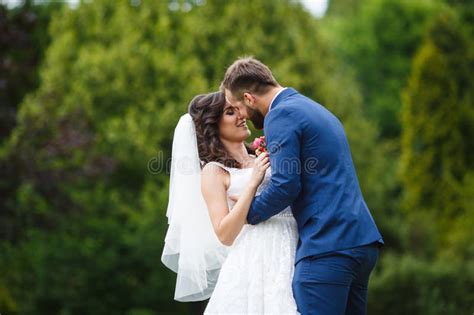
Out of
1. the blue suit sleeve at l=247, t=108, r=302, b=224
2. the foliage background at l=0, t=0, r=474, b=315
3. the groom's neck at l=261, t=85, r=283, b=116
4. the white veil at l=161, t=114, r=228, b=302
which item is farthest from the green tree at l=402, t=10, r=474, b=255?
the blue suit sleeve at l=247, t=108, r=302, b=224

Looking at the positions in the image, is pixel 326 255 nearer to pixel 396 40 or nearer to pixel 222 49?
pixel 222 49

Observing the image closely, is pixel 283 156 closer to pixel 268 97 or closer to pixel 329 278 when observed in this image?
pixel 268 97

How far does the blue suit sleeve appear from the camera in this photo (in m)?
4.10

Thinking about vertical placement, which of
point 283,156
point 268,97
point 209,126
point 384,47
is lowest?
point 283,156

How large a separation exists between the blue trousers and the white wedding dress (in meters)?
0.22

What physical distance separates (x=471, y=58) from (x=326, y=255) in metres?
15.3

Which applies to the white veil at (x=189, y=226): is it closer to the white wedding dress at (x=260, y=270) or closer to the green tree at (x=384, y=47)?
the white wedding dress at (x=260, y=270)

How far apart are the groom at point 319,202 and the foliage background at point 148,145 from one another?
8.73m

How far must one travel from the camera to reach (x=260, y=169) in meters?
4.48

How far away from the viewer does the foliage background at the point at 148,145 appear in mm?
A: 12914

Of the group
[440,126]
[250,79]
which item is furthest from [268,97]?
[440,126]

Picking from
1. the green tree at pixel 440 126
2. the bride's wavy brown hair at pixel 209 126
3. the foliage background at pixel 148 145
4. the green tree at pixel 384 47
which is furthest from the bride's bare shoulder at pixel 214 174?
the green tree at pixel 384 47

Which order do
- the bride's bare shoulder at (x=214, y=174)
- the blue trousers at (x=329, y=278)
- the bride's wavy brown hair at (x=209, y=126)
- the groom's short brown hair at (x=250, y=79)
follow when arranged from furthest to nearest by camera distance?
1. the bride's wavy brown hair at (x=209, y=126)
2. the bride's bare shoulder at (x=214, y=174)
3. the groom's short brown hair at (x=250, y=79)
4. the blue trousers at (x=329, y=278)

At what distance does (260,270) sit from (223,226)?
1.08 ft
